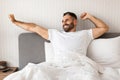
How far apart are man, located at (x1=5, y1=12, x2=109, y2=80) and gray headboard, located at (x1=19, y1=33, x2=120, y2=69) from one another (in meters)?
0.11

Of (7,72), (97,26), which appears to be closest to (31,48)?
(7,72)

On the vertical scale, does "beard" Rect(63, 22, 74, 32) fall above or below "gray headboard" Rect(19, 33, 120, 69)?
above

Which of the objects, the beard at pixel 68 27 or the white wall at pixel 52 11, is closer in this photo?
the beard at pixel 68 27

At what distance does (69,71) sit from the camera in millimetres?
2072

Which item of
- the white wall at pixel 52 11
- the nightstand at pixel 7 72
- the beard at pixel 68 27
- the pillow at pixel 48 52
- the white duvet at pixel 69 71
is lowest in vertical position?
the nightstand at pixel 7 72

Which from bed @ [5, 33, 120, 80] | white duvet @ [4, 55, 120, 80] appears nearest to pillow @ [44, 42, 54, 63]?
bed @ [5, 33, 120, 80]

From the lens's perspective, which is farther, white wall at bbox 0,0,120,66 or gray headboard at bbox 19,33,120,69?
white wall at bbox 0,0,120,66

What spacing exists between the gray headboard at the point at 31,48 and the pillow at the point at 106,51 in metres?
0.16

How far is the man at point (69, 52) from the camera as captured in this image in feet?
6.33

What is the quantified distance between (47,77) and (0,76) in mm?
870

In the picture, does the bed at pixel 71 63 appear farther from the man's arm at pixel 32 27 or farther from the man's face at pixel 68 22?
the man's face at pixel 68 22

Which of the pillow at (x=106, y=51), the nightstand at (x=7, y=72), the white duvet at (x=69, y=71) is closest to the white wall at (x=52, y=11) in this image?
the pillow at (x=106, y=51)

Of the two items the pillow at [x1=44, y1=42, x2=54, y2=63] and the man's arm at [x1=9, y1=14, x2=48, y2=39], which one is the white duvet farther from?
the man's arm at [x1=9, y1=14, x2=48, y2=39]

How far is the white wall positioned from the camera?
274cm
